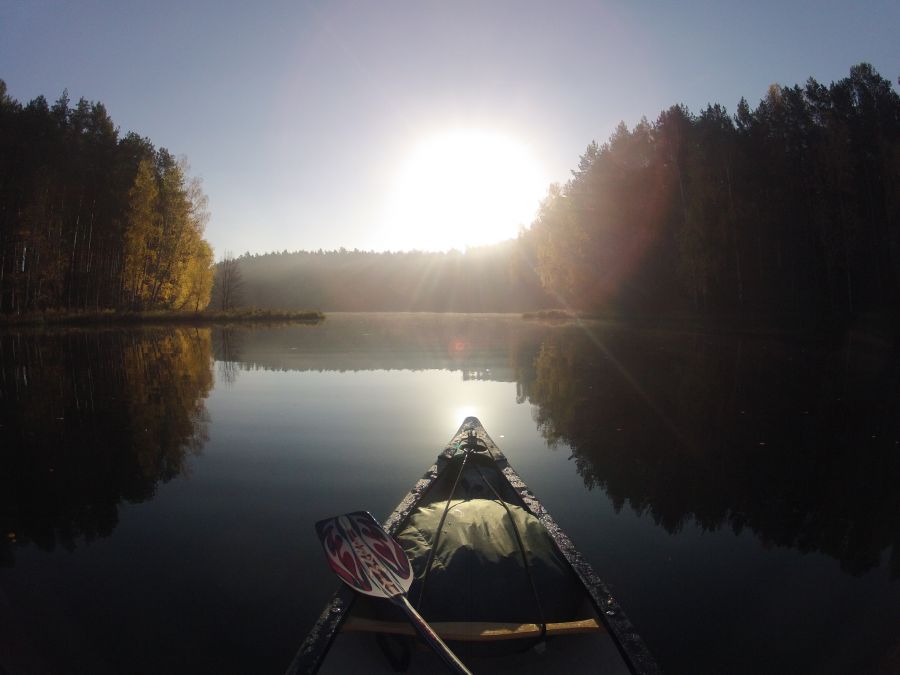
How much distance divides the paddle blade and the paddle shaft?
78 millimetres

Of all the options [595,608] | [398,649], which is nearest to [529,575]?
[595,608]

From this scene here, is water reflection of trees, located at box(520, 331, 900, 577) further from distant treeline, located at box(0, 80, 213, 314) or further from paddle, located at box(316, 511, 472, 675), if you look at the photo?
distant treeline, located at box(0, 80, 213, 314)

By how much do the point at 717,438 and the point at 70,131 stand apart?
42.8m

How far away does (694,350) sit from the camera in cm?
1731

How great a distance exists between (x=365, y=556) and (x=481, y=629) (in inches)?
30.4

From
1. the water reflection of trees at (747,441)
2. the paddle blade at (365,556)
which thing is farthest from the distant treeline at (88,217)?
the paddle blade at (365,556)

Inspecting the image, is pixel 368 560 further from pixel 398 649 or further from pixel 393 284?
pixel 393 284

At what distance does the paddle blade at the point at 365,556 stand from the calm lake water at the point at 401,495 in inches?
23.5

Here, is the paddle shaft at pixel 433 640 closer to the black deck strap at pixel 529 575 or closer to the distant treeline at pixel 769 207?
the black deck strap at pixel 529 575

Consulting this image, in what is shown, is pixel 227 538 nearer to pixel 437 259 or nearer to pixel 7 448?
pixel 7 448

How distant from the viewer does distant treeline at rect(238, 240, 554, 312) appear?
356ft

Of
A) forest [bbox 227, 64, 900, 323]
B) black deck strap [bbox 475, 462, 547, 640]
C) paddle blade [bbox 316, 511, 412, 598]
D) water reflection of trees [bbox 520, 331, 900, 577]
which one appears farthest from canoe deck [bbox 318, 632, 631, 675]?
forest [bbox 227, 64, 900, 323]

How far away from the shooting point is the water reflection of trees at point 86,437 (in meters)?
4.76

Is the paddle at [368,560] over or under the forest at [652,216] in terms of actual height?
under
